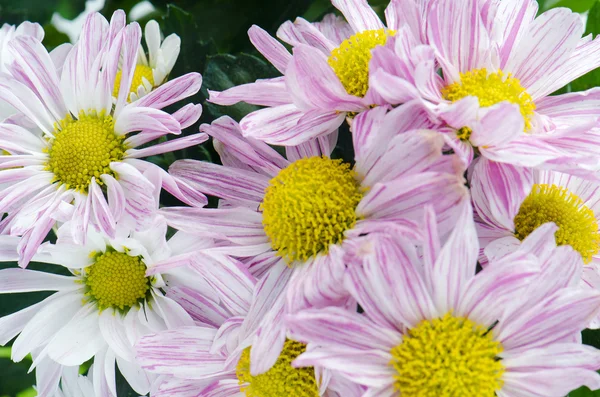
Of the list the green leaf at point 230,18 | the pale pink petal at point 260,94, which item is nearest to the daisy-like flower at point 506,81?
the pale pink petal at point 260,94

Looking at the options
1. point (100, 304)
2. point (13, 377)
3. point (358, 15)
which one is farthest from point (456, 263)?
point (13, 377)

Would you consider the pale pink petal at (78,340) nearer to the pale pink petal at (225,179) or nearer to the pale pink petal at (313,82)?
the pale pink petal at (225,179)

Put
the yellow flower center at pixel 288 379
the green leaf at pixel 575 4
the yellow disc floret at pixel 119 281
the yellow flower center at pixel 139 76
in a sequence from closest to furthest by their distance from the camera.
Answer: the yellow flower center at pixel 288 379, the yellow disc floret at pixel 119 281, the yellow flower center at pixel 139 76, the green leaf at pixel 575 4

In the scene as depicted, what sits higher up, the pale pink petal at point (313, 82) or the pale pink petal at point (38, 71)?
the pale pink petal at point (38, 71)

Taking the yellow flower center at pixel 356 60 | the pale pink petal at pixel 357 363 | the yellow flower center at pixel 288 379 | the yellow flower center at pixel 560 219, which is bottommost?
the yellow flower center at pixel 560 219

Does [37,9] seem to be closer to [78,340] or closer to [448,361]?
[78,340]

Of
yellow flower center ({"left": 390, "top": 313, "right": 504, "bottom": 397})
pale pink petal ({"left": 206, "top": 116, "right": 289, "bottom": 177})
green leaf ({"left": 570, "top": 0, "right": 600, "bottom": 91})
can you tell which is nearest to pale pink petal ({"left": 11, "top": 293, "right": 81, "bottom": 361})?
pale pink petal ({"left": 206, "top": 116, "right": 289, "bottom": 177})

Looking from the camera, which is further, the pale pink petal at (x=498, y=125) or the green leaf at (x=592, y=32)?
the green leaf at (x=592, y=32)
